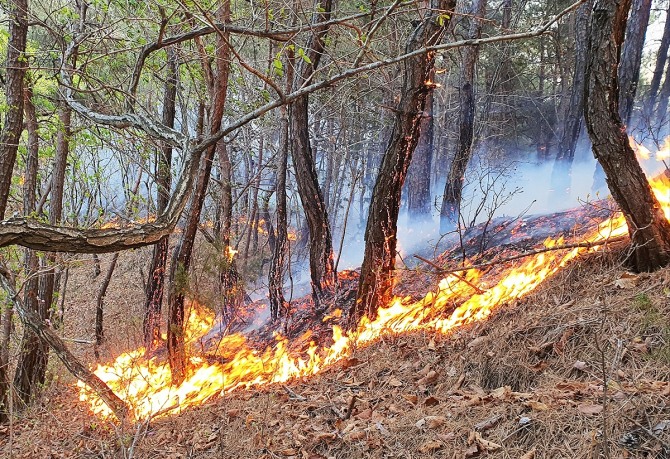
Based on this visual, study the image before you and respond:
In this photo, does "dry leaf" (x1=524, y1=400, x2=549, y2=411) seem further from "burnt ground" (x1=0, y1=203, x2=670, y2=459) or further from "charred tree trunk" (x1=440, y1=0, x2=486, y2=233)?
"charred tree trunk" (x1=440, y1=0, x2=486, y2=233)

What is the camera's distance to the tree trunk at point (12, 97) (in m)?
6.91

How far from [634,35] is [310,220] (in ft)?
30.8

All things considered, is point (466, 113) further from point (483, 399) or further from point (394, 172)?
point (483, 399)

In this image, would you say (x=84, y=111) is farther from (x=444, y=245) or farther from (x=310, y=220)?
(x=444, y=245)

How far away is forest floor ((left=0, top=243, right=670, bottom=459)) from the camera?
3219mm

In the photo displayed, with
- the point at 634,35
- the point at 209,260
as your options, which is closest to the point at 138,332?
the point at 209,260

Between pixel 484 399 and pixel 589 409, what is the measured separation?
0.96m

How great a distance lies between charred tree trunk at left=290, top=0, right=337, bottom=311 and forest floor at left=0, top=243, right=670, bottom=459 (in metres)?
3.60

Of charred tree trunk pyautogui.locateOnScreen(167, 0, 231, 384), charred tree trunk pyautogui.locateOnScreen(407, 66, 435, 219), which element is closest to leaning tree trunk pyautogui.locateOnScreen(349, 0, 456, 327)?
charred tree trunk pyautogui.locateOnScreen(167, 0, 231, 384)

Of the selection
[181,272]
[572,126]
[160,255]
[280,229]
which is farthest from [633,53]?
[160,255]

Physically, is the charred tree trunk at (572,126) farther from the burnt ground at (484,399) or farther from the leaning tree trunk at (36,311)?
the leaning tree trunk at (36,311)

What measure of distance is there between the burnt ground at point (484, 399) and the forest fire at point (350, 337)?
433 mm

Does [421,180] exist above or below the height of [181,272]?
above

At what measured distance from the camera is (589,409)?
328 cm
